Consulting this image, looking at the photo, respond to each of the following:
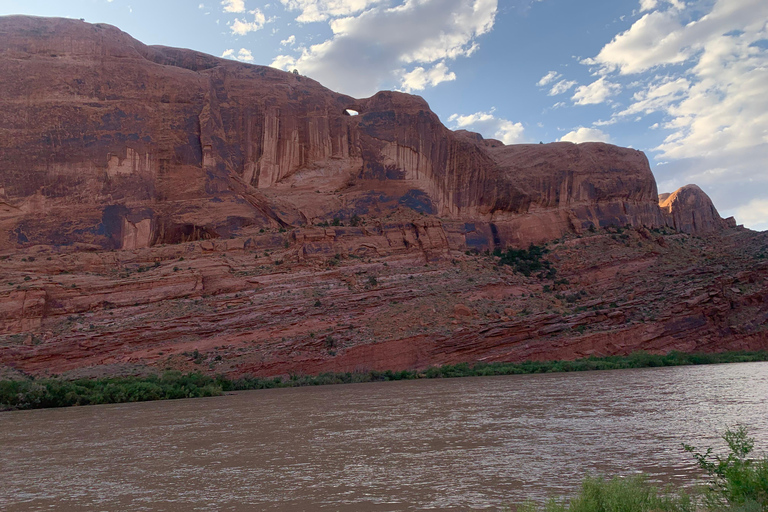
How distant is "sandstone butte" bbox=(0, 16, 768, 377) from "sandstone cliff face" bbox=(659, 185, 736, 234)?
1089cm

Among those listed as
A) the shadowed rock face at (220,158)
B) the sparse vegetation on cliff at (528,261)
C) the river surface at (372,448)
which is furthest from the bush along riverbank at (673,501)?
the sparse vegetation on cliff at (528,261)

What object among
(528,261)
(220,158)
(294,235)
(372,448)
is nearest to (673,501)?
(372,448)

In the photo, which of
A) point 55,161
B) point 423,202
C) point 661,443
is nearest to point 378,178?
point 423,202

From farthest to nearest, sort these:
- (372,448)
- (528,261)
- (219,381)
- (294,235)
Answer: (528,261) < (294,235) < (219,381) < (372,448)

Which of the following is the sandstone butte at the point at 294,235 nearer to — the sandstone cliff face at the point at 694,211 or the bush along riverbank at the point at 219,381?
the bush along riverbank at the point at 219,381

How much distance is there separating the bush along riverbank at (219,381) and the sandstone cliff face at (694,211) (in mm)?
35333

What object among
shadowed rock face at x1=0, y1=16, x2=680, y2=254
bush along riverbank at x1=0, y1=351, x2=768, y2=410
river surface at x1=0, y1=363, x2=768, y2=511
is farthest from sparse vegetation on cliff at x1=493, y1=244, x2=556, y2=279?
river surface at x1=0, y1=363, x2=768, y2=511

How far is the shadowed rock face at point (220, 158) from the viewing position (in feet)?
118

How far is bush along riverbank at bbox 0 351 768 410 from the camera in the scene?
68.5 ft

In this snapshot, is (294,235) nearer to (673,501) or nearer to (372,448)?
(372,448)

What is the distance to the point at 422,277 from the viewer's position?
33625 millimetres

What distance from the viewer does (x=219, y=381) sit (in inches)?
968

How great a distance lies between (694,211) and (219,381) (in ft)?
191

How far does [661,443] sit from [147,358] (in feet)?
78.6
